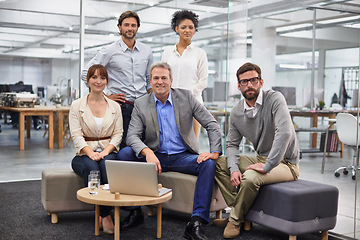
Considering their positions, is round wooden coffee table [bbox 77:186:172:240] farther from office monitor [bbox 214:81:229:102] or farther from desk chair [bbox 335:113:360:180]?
office monitor [bbox 214:81:229:102]

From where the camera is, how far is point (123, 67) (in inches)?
173

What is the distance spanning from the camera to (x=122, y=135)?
411 cm

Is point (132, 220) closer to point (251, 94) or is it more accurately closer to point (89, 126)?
point (89, 126)

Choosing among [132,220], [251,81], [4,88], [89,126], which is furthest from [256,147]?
[4,88]

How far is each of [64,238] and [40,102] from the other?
269cm

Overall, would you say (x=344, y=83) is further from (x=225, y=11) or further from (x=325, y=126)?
(x=225, y=11)

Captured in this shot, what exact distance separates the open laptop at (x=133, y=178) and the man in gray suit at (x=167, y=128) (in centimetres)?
47

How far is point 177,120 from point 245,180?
2.71ft

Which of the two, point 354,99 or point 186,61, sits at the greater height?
point 186,61

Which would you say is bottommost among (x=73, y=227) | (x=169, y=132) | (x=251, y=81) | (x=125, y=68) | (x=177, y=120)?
(x=73, y=227)

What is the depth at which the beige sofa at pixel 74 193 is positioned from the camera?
3.79 metres

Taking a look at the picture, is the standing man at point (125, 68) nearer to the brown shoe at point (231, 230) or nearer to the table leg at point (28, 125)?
the brown shoe at point (231, 230)

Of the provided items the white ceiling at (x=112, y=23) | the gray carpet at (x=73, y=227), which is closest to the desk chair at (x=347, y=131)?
the gray carpet at (x=73, y=227)

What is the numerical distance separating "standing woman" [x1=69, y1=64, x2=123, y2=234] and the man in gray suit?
158 mm
